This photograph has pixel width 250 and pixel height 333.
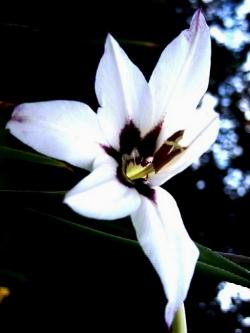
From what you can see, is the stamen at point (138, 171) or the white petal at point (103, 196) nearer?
the white petal at point (103, 196)

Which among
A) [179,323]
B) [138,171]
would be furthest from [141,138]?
[179,323]

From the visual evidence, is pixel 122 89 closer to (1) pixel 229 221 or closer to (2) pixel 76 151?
(2) pixel 76 151

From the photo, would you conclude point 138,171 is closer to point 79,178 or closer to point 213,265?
point 213,265

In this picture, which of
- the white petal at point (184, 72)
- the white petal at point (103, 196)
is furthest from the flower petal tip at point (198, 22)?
the white petal at point (103, 196)

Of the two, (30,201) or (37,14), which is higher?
(30,201)

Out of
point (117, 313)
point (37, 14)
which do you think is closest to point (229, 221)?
point (117, 313)

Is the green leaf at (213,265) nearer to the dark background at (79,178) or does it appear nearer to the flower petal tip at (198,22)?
the dark background at (79,178)
